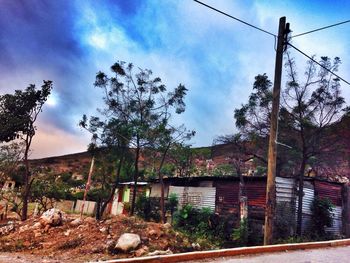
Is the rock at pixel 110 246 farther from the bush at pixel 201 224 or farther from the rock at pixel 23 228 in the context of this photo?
the rock at pixel 23 228

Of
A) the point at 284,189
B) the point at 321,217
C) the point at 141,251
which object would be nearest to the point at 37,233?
the point at 141,251

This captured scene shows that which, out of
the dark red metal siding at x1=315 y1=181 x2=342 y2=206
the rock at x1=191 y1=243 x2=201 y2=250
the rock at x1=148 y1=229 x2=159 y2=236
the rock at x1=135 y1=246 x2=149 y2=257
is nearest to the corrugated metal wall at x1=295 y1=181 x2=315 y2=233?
the dark red metal siding at x1=315 y1=181 x2=342 y2=206

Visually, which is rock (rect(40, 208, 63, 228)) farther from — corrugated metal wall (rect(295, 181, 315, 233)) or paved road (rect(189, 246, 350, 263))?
corrugated metal wall (rect(295, 181, 315, 233))

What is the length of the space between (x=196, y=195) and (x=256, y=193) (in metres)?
5.15

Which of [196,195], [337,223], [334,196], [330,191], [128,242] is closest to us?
[128,242]

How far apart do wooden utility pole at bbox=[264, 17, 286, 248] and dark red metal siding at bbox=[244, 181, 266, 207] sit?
28.4ft

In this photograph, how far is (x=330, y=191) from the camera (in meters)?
20.9

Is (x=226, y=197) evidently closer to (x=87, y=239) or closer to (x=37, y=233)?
(x=87, y=239)

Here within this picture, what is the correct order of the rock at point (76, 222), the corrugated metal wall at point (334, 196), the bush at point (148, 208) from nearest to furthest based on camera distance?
the rock at point (76, 222), the corrugated metal wall at point (334, 196), the bush at point (148, 208)

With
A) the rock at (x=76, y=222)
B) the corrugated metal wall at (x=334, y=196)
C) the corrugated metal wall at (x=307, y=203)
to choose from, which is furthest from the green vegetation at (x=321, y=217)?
the rock at (x=76, y=222)

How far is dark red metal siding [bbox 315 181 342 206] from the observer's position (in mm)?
20409

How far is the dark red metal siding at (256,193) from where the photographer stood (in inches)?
776

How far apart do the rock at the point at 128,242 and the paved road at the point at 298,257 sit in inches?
230

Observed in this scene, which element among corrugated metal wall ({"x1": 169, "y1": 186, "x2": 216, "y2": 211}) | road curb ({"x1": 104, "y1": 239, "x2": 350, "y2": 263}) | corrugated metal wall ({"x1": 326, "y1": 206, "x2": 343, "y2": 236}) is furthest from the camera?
corrugated metal wall ({"x1": 169, "y1": 186, "x2": 216, "y2": 211})
